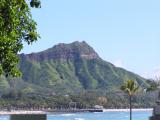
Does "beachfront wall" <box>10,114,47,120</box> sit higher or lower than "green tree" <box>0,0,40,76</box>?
lower

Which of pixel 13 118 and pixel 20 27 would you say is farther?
pixel 13 118

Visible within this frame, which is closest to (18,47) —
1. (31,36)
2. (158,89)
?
(31,36)

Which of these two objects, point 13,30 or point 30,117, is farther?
point 30,117

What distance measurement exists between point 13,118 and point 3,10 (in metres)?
12.4

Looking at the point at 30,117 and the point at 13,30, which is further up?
the point at 13,30

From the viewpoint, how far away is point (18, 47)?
15148mm

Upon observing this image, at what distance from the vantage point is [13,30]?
14.6 m

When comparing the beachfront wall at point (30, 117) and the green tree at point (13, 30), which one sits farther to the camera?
the beachfront wall at point (30, 117)

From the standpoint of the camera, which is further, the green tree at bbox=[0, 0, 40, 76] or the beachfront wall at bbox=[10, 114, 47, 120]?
the beachfront wall at bbox=[10, 114, 47, 120]

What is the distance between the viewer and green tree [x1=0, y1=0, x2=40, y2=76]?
14.3 m

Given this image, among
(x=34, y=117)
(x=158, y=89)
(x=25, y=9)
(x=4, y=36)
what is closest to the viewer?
(x=4, y=36)

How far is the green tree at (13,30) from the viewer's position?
14344mm

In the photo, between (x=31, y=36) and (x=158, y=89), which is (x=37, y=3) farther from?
(x=158, y=89)

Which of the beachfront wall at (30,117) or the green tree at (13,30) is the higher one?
the green tree at (13,30)
